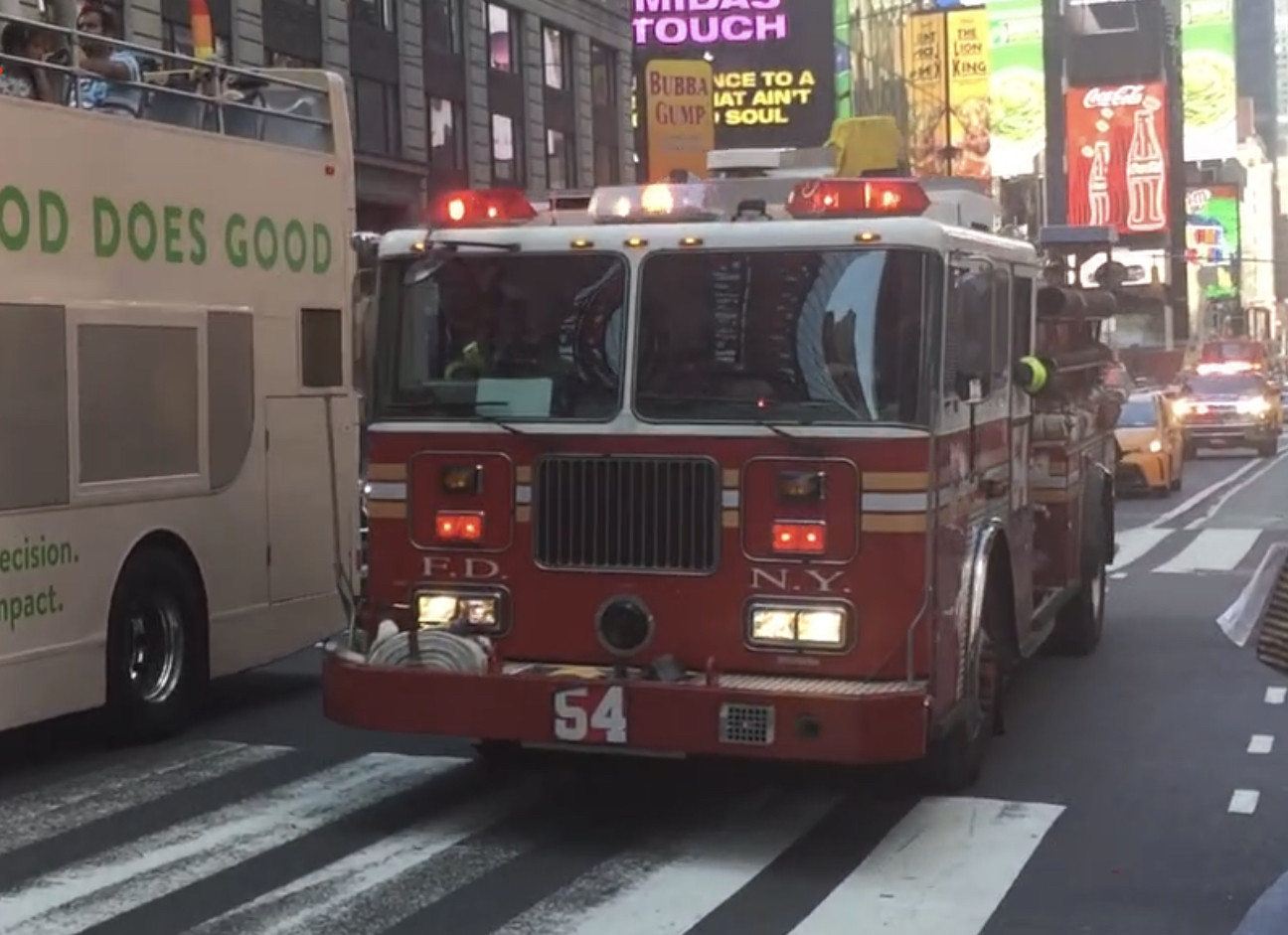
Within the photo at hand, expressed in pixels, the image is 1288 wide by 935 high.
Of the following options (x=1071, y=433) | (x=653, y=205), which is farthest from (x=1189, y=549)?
(x=653, y=205)

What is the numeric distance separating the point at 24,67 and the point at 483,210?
8.13 feet

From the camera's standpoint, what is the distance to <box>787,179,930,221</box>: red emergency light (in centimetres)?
808

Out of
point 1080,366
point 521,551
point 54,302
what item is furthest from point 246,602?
point 1080,366

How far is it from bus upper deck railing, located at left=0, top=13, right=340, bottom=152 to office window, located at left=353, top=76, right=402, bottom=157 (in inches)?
984

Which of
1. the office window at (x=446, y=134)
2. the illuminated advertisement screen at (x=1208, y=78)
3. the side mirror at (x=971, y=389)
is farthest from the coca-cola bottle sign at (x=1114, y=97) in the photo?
the side mirror at (x=971, y=389)

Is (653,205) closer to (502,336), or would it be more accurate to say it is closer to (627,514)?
(502,336)

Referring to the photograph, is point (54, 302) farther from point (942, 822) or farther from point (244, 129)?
point (942, 822)

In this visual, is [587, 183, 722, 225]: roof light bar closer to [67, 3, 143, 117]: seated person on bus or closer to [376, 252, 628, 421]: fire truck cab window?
[376, 252, 628, 421]: fire truck cab window

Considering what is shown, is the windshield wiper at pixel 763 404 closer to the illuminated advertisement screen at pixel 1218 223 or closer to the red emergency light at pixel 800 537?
the red emergency light at pixel 800 537

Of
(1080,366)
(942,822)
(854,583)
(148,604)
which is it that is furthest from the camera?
(1080,366)

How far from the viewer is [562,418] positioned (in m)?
8.20

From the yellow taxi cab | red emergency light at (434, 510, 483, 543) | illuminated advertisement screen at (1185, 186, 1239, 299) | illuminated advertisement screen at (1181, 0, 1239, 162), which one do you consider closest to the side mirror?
red emergency light at (434, 510, 483, 543)

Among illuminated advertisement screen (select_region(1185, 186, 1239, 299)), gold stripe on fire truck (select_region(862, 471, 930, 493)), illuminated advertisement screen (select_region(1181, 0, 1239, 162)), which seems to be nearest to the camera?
gold stripe on fire truck (select_region(862, 471, 930, 493))

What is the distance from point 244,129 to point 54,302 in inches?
82.4
